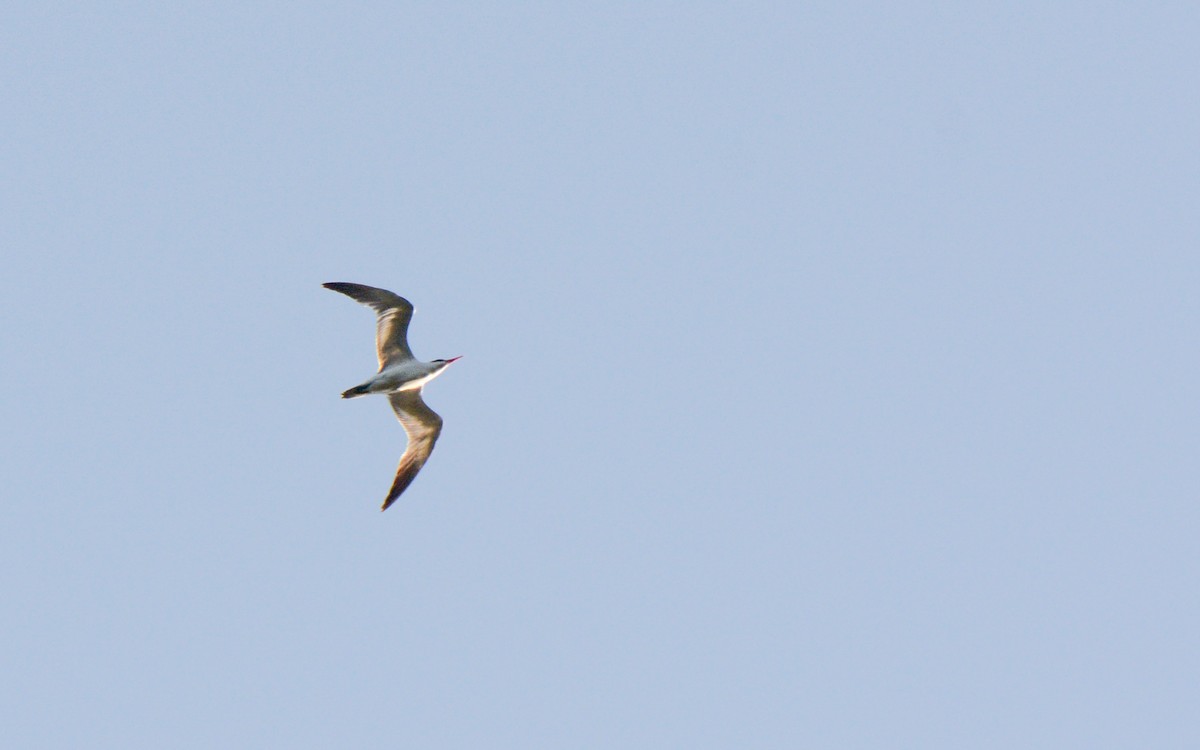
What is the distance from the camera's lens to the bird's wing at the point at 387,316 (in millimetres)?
28281

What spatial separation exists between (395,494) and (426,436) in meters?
1.25

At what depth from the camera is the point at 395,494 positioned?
29.6m

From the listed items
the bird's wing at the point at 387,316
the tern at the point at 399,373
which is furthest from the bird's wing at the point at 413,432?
the bird's wing at the point at 387,316

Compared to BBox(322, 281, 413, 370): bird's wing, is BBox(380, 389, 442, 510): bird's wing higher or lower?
lower

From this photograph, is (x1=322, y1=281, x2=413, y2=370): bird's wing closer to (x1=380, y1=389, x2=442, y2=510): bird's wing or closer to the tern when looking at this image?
the tern

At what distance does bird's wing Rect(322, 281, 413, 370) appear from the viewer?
2828cm

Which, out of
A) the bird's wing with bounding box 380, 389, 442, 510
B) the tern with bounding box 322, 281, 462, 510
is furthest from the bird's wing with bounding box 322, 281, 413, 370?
the bird's wing with bounding box 380, 389, 442, 510

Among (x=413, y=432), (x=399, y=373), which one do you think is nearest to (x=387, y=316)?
(x=399, y=373)

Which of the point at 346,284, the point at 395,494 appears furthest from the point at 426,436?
the point at 346,284

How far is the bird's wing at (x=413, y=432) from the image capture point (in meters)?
29.5

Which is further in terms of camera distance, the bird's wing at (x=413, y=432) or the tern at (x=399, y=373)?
the bird's wing at (x=413, y=432)

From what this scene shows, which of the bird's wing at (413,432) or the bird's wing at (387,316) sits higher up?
the bird's wing at (387,316)

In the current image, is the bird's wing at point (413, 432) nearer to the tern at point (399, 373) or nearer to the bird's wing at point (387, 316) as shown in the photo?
the tern at point (399, 373)

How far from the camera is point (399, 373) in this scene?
28391mm
